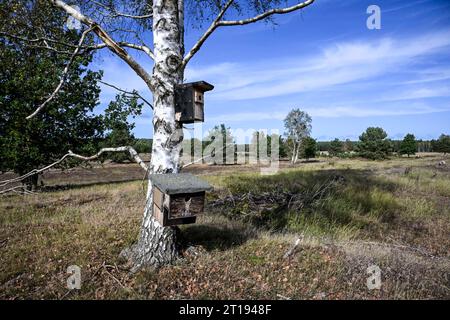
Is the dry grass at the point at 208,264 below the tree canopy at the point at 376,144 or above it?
below

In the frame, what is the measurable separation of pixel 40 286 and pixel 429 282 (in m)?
5.57

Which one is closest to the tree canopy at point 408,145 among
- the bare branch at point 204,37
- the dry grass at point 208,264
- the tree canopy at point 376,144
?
the tree canopy at point 376,144

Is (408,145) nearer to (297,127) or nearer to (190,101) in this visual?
(297,127)

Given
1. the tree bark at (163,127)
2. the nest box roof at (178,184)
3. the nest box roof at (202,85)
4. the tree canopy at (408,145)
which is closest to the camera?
the nest box roof at (178,184)

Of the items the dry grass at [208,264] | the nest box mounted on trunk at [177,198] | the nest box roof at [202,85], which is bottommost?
the dry grass at [208,264]

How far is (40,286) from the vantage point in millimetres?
3615

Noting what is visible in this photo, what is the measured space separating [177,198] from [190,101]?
1.37 m

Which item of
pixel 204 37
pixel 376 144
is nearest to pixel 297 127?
pixel 376 144

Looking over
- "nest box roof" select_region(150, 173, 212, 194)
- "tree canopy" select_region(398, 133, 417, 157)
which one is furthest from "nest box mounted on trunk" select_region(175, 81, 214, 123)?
"tree canopy" select_region(398, 133, 417, 157)

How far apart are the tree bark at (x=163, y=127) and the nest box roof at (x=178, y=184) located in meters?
0.52

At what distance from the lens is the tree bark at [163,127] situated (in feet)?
13.2

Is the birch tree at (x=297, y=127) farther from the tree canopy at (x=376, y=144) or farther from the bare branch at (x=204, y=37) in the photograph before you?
the bare branch at (x=204, y=37)
